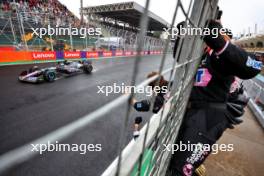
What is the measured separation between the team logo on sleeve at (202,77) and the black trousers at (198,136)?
9.1 inches

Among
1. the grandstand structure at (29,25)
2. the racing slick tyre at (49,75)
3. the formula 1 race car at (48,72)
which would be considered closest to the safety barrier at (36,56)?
the grandstand structure at (29,25)

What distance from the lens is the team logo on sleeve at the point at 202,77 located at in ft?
4.83

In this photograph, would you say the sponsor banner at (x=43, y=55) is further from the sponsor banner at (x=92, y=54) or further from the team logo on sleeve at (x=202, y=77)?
the team logo on sleeve at (x=202, y=77)

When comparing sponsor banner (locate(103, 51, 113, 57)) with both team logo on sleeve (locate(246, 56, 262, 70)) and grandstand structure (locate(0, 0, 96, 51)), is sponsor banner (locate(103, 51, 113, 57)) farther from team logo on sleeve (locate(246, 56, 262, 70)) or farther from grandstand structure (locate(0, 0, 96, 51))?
team logo on sleeve (locate(246, 56, 262, 70))

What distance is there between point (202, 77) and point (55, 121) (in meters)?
2.74

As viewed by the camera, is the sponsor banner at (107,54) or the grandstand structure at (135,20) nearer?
the grandstand structure at (135,20)

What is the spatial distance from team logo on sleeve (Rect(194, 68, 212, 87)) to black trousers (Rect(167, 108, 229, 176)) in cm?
23

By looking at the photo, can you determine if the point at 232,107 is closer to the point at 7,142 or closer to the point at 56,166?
the point at 56,166

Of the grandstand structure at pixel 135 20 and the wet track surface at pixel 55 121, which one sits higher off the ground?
the grandstand structure at pixel 135 20

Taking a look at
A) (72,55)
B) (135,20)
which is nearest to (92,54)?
(72,55)

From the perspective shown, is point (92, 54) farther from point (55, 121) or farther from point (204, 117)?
point (204, 117)

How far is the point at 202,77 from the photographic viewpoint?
59.9 inches

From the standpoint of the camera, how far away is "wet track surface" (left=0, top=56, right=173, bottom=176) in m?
2.20

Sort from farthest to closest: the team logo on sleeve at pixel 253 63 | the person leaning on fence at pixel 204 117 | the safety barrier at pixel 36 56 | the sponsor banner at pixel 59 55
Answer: the sponsor banner at pixel 59 55 < the safety barrier at pixel 36 56 < the person leaning on fence at pixel 204 117 < the team logo on sleeve at pixel 253 63
